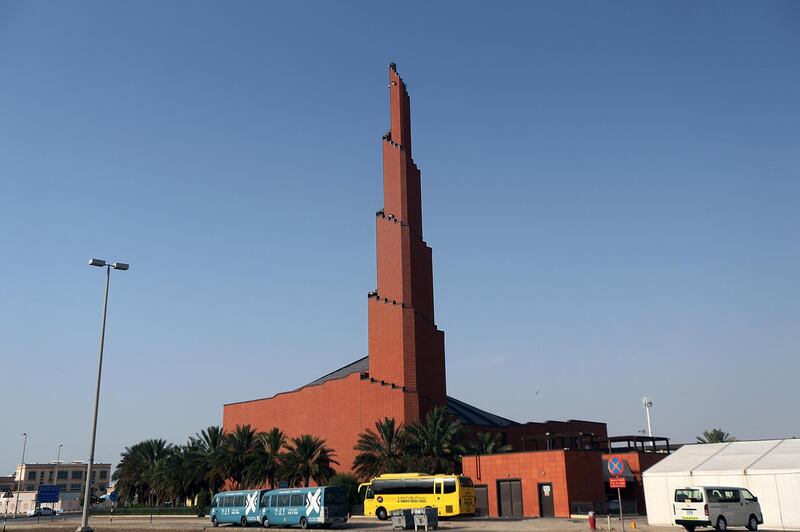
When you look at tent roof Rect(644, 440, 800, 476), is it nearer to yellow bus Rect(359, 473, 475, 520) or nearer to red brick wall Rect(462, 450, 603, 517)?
red brick wall Rect(462, 450, 603, 517)

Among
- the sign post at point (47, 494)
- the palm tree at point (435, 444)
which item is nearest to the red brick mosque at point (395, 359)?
the palm tree at point (435, 444)

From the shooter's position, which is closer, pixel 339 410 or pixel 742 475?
pixel 742 475

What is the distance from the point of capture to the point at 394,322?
242 feet

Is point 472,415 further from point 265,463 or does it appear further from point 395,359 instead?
point 265,463

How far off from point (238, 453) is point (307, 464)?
796 centimetres

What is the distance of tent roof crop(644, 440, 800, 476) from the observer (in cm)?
3478

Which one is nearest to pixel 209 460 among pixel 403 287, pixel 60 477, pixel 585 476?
pixel 403 287

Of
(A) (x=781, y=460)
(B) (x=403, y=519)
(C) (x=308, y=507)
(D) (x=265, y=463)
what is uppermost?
(D) (x=265, y=463)

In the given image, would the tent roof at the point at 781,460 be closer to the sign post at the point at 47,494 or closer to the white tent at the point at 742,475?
the white tent at the point at 742,475

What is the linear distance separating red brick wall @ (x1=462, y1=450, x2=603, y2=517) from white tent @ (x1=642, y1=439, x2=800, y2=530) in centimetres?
844

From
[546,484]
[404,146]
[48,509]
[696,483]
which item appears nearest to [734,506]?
[696,483]

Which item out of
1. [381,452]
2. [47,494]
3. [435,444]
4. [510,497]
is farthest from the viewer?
[381,452]

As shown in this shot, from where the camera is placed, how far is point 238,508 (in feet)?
156

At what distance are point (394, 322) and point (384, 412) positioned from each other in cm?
959
